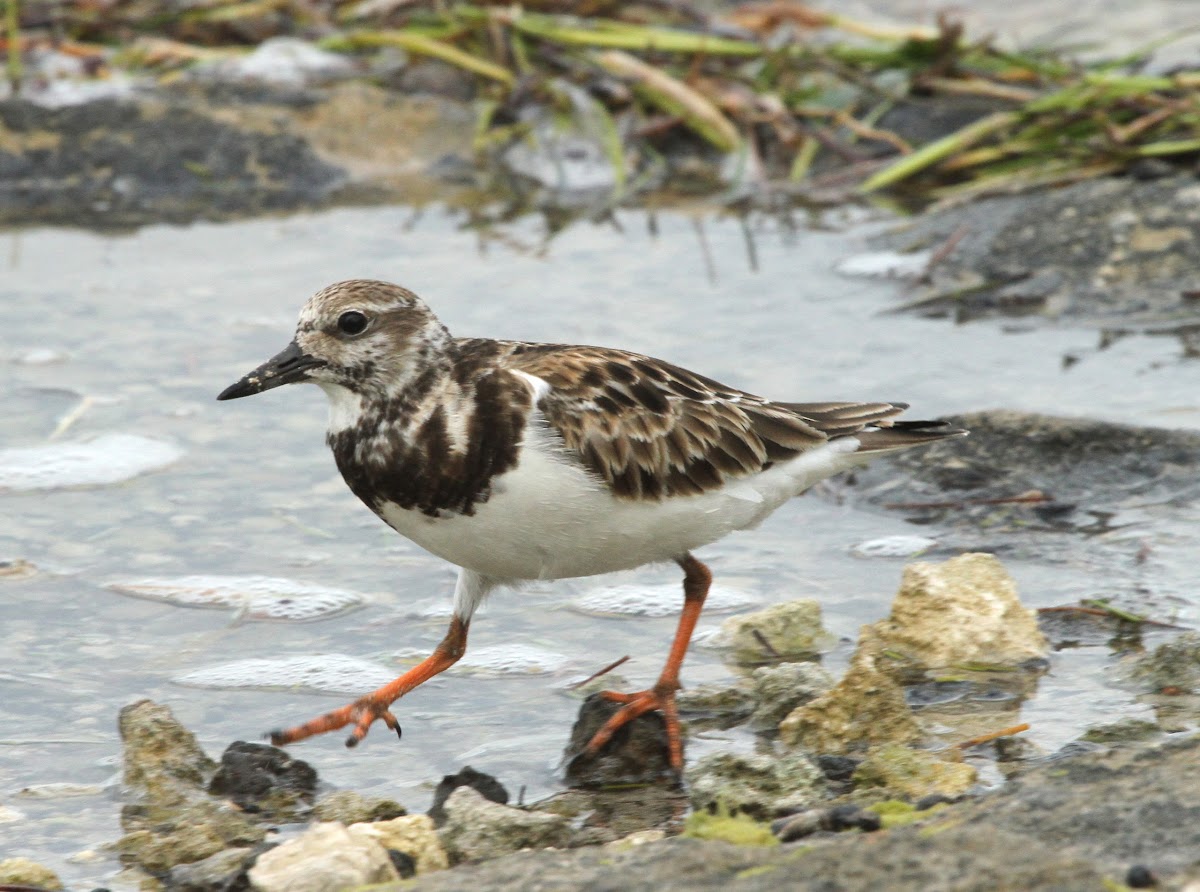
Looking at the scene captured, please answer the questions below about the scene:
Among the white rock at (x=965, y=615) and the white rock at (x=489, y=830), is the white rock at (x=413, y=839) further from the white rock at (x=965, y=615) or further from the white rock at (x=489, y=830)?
the white rock at (x=965, y=615)

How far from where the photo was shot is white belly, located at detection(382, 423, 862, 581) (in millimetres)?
3576

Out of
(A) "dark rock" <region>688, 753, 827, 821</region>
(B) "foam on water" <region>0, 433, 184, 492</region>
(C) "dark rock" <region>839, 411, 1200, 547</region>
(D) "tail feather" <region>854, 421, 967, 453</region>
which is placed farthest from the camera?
(B) "foam on water" <region>0, 433, 184, 492</region>

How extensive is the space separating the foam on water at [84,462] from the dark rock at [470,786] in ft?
6.85

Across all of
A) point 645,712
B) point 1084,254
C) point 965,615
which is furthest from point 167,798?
point 1084,254

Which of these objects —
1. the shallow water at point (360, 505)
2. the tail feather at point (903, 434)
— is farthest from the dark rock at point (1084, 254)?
the tail feather at point (903, 434)

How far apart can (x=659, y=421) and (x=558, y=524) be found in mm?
446

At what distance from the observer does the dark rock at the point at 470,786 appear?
342 cm

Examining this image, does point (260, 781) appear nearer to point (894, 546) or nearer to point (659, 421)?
point (659, 421)

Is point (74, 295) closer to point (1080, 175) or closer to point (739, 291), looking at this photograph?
point (739, 291)

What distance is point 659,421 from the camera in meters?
3.94

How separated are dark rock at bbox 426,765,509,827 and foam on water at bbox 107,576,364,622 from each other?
0.97m

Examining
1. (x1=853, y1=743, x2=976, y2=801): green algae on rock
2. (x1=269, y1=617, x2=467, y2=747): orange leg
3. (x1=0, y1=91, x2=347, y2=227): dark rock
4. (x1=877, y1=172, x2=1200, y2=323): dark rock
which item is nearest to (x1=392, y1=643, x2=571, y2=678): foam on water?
(x1=269, y1=617, x2=467, y2=747): orange leg

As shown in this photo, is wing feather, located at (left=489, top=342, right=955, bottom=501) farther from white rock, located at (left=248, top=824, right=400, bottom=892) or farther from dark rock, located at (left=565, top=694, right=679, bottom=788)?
white rock, located at (left=248, top=824, right=400, bottom=892)

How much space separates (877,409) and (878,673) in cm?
101
